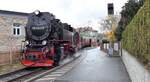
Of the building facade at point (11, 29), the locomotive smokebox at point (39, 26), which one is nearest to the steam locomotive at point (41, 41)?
the locomotive smokebox at point (39, 26)

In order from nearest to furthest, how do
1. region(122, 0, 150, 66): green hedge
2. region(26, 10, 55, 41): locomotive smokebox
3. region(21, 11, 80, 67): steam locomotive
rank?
region(122, 0, 150, 66): green hedge, region(21, 11, 80, 67): steam locomotive, region(26, 10, 55, 41): locomotive smokebox

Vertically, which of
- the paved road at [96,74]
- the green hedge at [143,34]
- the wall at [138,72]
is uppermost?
the green hedge at [143,34]

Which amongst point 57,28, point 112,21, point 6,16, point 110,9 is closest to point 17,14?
point 6,16

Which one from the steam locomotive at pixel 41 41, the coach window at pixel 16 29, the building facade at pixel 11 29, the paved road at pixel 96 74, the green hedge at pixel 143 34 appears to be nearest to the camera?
the green hedge at pixel 143 34

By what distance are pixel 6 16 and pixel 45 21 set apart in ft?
45.1

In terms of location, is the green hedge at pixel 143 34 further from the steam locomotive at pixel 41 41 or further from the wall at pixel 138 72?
the steam locomotive at pixel 41 41

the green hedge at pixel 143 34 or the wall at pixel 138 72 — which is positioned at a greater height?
the green hedge at pixel 143 34

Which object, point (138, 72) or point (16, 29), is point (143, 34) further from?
point (16, 29)

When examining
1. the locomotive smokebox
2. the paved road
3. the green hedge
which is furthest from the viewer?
the locomotive smokebox

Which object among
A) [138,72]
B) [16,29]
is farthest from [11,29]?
[138,72]

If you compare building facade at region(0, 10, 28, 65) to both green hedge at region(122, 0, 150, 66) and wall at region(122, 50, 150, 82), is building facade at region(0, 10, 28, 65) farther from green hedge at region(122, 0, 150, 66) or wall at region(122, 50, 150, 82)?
green hedge at region(122, 0, 150, 66)

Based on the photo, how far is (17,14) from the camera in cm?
3800

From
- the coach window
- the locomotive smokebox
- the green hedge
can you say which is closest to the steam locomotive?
the locomotive smokebox

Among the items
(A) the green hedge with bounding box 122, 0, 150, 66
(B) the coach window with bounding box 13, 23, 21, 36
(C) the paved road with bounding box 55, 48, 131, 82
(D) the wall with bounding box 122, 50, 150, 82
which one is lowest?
(C) the paved road with bounding box 55, 48, 131, 82
